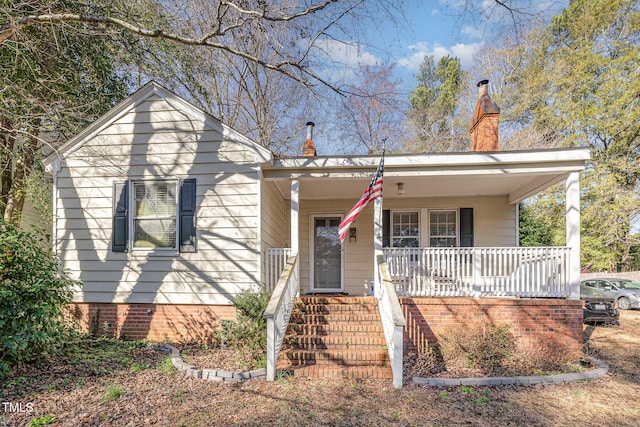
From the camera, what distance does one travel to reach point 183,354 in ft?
17.9

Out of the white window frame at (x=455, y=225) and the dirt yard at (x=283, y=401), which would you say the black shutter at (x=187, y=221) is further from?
the white window frame at (x=455, y=225)

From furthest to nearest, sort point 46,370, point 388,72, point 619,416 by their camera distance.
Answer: point 388,72 < point 46,370 < point 619,416

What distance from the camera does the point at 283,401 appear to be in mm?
3900

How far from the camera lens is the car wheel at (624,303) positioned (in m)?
11.8

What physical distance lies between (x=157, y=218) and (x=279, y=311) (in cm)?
320

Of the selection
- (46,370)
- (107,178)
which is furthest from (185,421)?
(107,178)

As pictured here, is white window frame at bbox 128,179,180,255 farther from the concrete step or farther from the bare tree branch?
the concrete step

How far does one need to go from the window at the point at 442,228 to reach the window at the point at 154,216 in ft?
19.1

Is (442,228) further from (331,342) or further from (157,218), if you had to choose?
(157,218)

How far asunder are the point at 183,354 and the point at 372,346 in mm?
3134

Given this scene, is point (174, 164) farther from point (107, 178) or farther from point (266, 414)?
point (266, 414)

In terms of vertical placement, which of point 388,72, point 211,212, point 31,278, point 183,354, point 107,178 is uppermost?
point 388,72

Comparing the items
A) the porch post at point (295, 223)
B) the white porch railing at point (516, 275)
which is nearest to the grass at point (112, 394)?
the porch post at point (295, 223)

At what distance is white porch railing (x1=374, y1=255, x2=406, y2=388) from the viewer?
4328 millimetres
